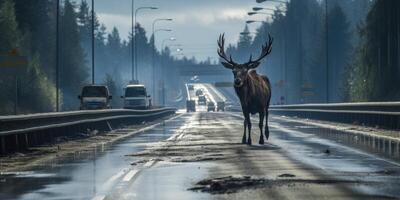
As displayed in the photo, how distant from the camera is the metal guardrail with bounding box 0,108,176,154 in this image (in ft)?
73.9

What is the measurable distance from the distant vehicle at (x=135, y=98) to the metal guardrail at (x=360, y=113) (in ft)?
52.8

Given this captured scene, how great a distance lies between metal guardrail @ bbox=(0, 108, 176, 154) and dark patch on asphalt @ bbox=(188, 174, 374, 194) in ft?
27.6

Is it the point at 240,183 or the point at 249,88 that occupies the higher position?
the point at 249,88

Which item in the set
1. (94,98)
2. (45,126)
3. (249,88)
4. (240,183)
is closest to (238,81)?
(249,88)

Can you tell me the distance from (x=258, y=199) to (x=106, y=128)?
28010 millimetres

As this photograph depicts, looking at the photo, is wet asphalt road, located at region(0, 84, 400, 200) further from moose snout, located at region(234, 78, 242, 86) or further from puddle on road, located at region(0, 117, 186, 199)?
moose snout, located at region(234, 78, 242, 86)

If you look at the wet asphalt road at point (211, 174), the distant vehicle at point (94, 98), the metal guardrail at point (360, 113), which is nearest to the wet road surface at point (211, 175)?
the wet asphalt road at point (211, 174)

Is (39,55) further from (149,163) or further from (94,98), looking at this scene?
(149,163)

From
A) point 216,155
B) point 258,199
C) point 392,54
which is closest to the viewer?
point 258,199

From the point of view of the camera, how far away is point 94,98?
60125 millimetres

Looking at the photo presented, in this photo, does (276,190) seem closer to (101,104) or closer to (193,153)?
(193,153)

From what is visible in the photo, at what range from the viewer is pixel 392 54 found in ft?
241

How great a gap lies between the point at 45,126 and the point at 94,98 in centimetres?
3373

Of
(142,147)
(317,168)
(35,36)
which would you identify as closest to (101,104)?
(142,147)
